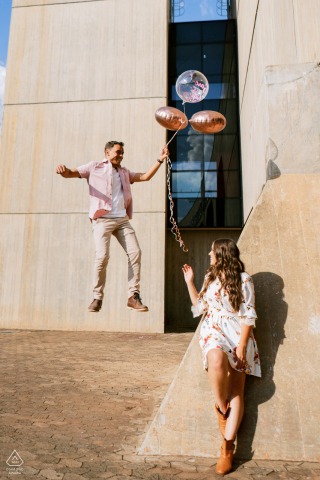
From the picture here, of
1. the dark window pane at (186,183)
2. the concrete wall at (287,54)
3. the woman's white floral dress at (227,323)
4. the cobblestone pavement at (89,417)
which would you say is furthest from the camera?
the dark window pane at (186,183)

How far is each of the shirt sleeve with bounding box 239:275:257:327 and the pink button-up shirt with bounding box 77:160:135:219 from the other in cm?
206

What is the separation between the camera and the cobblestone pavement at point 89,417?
2902 mm

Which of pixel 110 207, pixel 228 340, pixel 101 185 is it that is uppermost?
pixel 101 185

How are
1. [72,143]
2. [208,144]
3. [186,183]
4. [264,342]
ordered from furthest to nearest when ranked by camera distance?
[208,144], [186,183], [72,143], [264,342]

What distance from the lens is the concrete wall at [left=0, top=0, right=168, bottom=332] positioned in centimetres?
1177

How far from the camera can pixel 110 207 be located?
14.9 ft

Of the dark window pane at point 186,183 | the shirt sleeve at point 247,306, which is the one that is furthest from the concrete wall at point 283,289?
the dark window pane at point 186,183

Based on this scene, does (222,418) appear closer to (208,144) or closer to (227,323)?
(227,323)

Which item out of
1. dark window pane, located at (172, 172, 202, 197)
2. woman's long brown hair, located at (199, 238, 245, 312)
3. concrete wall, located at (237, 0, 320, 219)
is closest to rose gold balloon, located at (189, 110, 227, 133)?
concrete wall, located at (237, 0, 320, 219)

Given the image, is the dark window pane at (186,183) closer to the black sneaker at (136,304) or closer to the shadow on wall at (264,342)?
the black sneaker at (136,304)

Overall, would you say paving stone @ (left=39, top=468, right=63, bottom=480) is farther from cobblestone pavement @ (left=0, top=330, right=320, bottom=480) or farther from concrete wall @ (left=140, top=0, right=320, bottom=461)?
concrete wall @ (left=140, top=0, right=320, bottom=461)

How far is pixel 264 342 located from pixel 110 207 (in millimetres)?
2324

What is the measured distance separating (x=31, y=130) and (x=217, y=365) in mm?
12141

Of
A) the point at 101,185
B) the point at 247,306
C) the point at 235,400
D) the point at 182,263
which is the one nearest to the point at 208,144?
the point at 182,263
